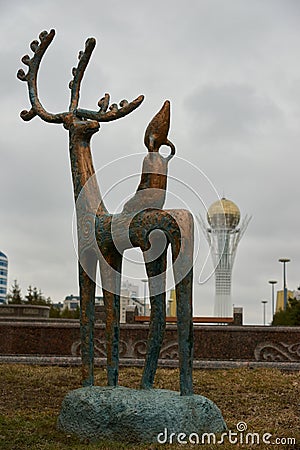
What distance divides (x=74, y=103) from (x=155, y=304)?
2.53m

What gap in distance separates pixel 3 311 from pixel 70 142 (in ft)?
47.6

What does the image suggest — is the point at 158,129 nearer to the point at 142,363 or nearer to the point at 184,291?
the point at 184,291

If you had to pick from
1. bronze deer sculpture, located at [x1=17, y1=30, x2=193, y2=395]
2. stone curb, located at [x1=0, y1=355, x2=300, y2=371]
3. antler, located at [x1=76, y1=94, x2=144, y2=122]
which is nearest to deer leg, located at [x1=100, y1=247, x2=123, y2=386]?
bronze deer sculpture, located at [x1=17, y1=30, x2=193, y2=395]

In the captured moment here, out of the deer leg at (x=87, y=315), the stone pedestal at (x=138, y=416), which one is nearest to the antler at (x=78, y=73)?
the deer leg at (x=87, y=315)

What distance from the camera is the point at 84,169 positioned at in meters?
7.84

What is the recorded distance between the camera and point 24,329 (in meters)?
13.0

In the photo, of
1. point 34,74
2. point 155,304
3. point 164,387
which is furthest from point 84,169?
point 164,387

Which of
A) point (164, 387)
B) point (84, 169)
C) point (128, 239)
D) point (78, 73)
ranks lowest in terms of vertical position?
point (164, 387)

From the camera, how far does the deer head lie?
7770 mm

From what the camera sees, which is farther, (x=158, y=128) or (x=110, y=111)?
(x=110, y=111)

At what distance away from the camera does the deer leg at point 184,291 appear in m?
6.98

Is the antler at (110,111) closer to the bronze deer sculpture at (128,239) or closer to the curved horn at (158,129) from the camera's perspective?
the bronze deer sculpture at (128,239)

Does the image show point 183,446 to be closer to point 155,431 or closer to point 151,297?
point 155,431

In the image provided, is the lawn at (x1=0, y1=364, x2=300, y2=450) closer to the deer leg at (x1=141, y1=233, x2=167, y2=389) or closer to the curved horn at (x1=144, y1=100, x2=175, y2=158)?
the deer leg at (x1=141, y1=233, x2=167, y2=389)
